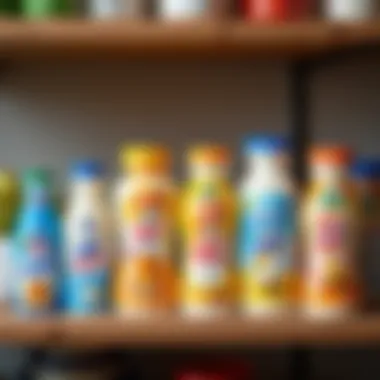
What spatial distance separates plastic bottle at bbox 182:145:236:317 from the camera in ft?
3.85

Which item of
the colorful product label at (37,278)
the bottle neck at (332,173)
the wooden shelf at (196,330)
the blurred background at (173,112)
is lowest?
the wooden shelf at (196,330)

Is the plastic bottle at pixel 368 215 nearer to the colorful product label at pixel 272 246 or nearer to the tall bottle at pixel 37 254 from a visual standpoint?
the colorful product label at pixel 272 246

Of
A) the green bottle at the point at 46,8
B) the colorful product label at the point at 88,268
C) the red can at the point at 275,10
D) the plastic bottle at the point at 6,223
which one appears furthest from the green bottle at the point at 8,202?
the red can at the point at 275,10

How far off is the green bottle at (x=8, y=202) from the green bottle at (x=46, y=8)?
21 cm

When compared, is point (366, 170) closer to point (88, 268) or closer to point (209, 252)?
point (209, 252)

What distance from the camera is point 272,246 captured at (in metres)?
1.17

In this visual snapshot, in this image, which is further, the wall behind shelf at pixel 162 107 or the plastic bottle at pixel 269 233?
the wall behind shelf at pixel 162 107

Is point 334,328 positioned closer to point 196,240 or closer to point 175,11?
point 196,240

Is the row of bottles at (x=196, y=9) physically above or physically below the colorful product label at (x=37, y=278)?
above

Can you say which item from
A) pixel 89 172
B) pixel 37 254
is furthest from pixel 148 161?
pixel 37 254

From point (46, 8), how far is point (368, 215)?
48cm

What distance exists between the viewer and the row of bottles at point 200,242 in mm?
1170

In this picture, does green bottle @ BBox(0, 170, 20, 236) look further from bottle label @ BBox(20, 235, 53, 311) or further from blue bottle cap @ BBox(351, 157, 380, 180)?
blue bottle cap @ BBox(351, 157, 380, 180)

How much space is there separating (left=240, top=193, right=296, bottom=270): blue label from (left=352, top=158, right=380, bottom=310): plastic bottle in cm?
12
